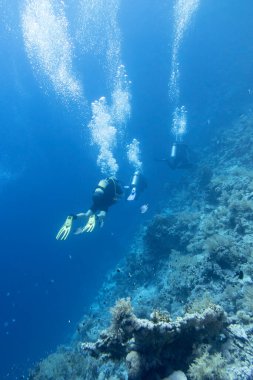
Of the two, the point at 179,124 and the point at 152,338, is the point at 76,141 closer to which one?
the point at 179,124

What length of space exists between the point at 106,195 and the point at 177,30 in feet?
283

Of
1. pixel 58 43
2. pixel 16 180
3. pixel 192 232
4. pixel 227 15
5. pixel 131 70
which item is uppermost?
pixel 227 15

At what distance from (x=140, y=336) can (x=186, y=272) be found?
5421mm

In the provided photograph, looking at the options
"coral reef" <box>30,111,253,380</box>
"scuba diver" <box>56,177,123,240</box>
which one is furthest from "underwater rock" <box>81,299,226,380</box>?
"scuba diver" <box>56,177,123,240</box>

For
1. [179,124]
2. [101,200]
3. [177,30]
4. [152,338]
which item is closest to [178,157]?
[101,200]

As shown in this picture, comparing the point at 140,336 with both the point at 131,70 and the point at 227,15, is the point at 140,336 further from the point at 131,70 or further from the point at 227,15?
the point at 227,15

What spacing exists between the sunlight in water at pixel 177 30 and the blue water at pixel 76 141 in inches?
60.7

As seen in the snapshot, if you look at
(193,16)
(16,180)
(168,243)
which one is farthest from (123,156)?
(168,243)

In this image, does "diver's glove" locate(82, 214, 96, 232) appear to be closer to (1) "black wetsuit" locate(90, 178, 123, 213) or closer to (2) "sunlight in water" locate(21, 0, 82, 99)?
(1) "black wetsuit" locate(90, 178, 123, 213)

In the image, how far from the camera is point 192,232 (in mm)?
12719

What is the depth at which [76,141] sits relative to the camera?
100 meters

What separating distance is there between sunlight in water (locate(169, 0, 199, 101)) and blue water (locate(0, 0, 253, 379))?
1.54 metres

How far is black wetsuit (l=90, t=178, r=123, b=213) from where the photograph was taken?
1071 centimetres

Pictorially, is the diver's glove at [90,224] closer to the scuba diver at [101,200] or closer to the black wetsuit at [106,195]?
the scuba diver at [101,200]
